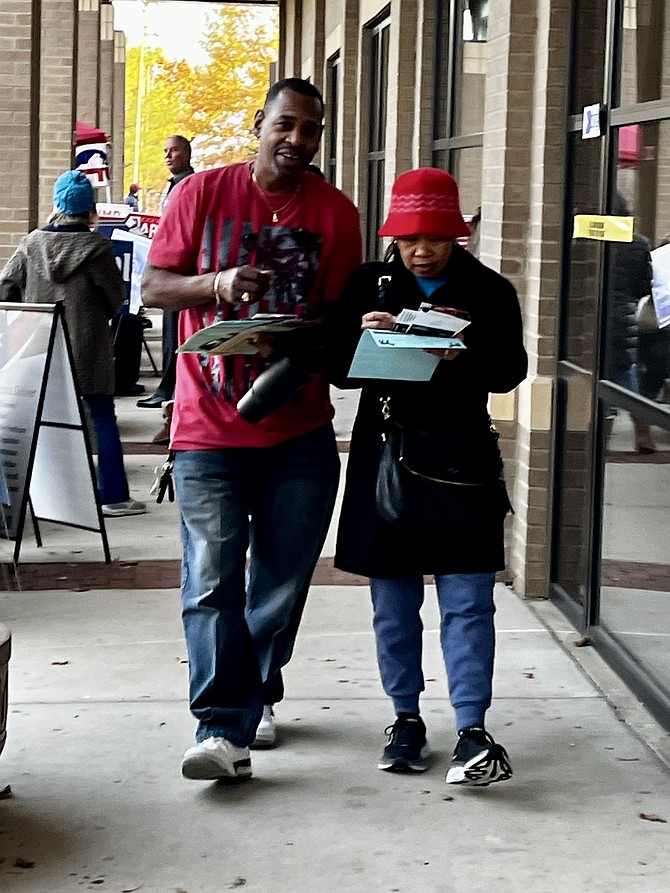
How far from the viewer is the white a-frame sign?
282 inches

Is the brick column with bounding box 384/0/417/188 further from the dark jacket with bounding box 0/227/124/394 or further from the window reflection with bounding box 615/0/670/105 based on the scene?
the window reflection with bounding box 615/0/670/105

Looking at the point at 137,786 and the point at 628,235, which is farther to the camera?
the point at 628,235

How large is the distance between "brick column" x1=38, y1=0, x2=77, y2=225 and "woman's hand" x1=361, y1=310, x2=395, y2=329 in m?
10.4

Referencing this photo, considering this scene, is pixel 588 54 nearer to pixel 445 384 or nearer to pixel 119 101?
pixel 445 384

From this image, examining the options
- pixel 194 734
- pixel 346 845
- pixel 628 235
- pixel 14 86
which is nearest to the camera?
pixel 346 845

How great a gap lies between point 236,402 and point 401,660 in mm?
952

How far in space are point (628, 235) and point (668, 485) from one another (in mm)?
1002

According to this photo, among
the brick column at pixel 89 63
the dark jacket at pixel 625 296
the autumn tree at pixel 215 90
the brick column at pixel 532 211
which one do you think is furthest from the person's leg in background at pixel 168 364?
the autumn tree at pixel 215 90

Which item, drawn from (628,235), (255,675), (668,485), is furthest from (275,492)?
(628,235)

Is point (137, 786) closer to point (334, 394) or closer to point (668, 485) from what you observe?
point (668, 485)

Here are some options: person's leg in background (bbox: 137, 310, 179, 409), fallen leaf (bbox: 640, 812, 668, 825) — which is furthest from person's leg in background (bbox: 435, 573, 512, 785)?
person's leg in background (bbox: 137, 310, 179, 409)

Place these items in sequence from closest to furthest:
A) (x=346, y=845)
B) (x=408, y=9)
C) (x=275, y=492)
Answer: (x=346, y=845) → (x=275, y=492) → (x=408, y=9)

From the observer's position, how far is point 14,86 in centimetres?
1036

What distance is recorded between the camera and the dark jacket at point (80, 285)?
8172 millimetres
